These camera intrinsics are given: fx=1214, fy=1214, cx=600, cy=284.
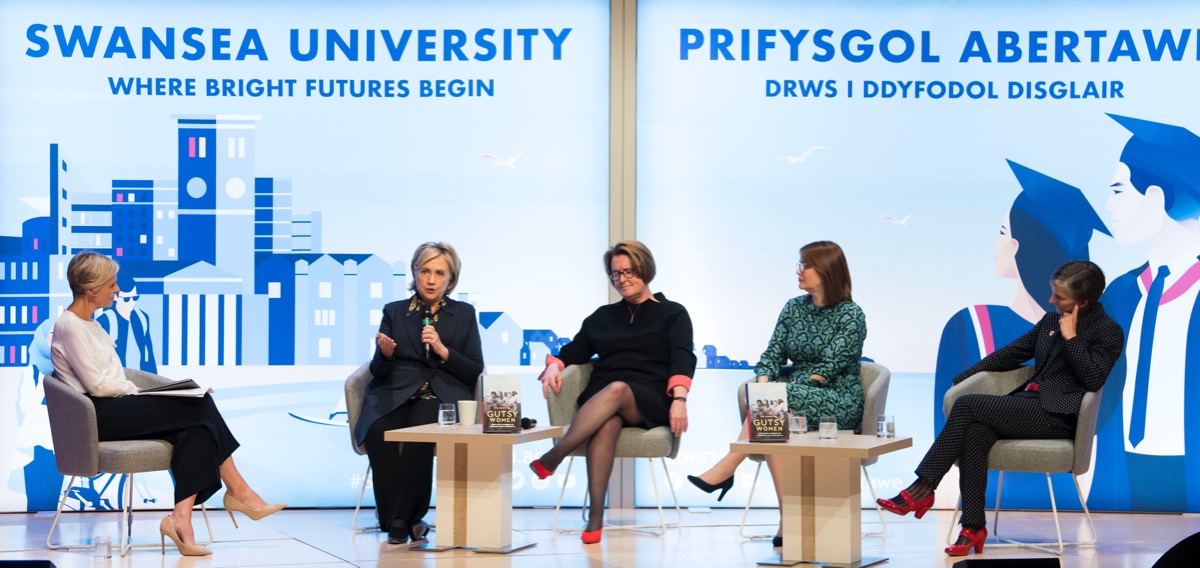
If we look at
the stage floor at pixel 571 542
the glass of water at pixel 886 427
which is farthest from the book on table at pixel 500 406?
the glass of water at pixel 886 427

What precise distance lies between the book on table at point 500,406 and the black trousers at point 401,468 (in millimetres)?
611

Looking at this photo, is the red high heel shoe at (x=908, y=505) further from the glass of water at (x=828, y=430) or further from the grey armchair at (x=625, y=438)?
the grey armchair at (x=625, y=438)

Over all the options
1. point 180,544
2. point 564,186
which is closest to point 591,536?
point 180,544

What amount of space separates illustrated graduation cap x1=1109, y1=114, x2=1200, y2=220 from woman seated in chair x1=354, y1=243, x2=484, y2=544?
338 cm

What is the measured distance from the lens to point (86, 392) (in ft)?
15.8

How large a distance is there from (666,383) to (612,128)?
1.43 meters

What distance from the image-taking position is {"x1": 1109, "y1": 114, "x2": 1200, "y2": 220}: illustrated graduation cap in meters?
5.97

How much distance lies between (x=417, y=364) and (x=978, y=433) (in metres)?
2.37

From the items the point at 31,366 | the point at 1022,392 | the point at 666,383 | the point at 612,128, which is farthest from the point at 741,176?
the point at 31,366

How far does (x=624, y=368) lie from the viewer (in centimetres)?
539

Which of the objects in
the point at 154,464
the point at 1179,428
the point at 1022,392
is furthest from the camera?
the point at 1179,428

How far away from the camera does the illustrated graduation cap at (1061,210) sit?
6.02 m

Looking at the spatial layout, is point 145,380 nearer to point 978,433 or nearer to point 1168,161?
point 978,433

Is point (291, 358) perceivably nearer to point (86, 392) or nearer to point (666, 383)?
point (86, 392)
